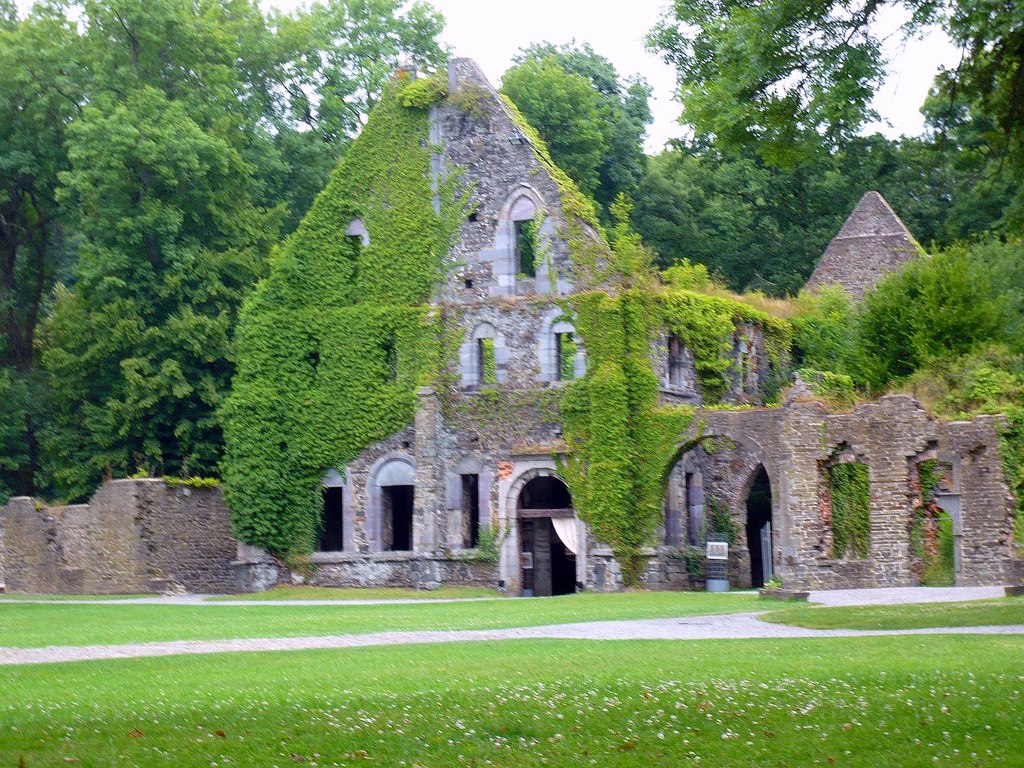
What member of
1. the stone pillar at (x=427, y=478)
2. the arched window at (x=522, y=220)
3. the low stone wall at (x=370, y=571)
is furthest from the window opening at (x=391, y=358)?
the low stone wall at (x=370, y=571)

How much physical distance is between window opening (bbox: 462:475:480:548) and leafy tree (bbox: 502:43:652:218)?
70.1 ft

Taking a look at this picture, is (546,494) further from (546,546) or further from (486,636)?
(486,636)

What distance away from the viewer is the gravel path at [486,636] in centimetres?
2309

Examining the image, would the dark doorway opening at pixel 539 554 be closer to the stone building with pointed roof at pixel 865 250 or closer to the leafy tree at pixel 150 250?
the leafy tree at pixel 150 250

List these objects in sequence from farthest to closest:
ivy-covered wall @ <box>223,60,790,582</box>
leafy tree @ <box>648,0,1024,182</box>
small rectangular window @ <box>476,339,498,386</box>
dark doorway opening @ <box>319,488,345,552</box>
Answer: dark doorway opening @ <box>319,488,345,552</box>, small rectangular window @ <box>476,339,498,386</box>, ivy-covered wall @ <box>223,60,790,582</box>, leafy tree @ <box>648,0,1024,182</box>

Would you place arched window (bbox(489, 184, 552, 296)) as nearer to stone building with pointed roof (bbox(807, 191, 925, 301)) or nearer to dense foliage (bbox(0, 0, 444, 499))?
dense foliage (bbox(0, 0, 444, 499))

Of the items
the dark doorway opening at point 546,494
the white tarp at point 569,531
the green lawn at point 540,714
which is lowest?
the green lawn at point 540,714

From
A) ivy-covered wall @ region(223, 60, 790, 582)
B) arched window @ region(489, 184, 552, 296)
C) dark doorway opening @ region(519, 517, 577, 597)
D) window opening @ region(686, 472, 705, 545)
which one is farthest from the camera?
arched window @ region(489, 184, 552, 296)

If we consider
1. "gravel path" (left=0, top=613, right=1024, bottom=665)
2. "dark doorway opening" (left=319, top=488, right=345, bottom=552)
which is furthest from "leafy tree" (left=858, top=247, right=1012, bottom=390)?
"gravel path" (left=0, top=613, right=1024, bottom=665)

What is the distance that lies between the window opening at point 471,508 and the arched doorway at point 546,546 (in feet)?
4.36

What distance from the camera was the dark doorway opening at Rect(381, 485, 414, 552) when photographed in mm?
46375

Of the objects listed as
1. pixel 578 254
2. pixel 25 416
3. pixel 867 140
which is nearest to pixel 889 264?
pixel 867 140

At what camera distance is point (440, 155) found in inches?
1848

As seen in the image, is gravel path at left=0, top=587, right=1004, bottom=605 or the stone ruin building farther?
the stone ruin building
